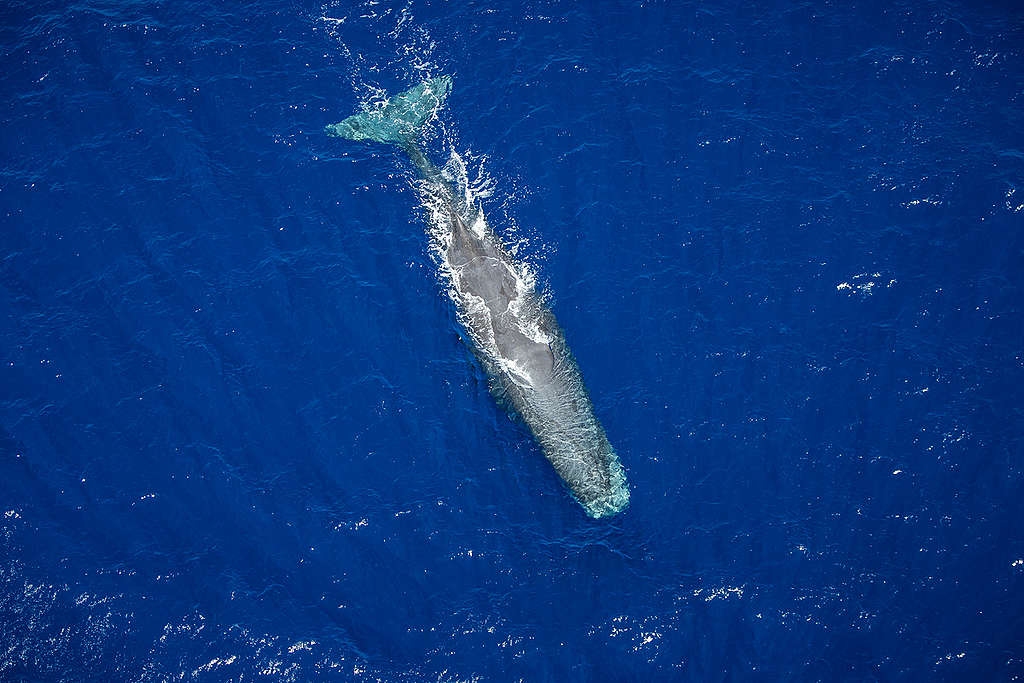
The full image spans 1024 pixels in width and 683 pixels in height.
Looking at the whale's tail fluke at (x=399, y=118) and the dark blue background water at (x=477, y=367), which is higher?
the whale's tail fluke at (x=399, y=118)

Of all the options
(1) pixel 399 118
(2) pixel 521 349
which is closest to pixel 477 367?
(2) pixel 521 349

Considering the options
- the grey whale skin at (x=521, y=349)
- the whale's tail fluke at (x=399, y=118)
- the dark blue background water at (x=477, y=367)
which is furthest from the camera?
the whale's tail fluke at (x=399, y=118)

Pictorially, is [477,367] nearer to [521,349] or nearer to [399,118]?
[521,349]

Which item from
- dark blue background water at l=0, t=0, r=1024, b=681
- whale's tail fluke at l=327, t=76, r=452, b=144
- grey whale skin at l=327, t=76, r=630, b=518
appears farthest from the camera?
whale's tail fluke at l=327, t=76, r=452, b=144

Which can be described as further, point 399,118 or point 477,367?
point 399,118

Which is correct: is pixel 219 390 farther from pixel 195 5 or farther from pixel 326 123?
pixel 195 5
